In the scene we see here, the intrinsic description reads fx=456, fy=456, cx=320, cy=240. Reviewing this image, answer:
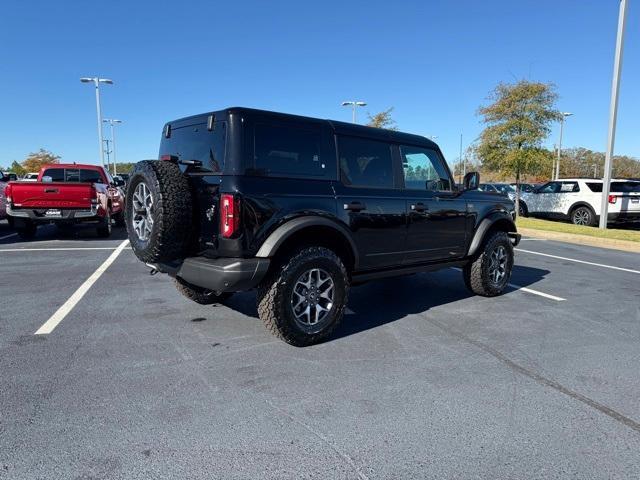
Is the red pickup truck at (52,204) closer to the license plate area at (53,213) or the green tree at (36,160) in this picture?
the license plate area at (53,213)

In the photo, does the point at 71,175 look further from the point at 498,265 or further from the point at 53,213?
the point at 498,265

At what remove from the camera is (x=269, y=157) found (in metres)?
3.87

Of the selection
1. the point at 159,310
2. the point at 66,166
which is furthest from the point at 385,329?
the point at 66,166

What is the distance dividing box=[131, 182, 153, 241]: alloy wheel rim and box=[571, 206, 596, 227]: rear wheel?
1595 cm

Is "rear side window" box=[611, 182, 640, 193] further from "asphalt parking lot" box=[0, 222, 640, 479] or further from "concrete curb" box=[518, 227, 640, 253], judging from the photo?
"asphalt parking lot" box=[0, 222, 640, 479]

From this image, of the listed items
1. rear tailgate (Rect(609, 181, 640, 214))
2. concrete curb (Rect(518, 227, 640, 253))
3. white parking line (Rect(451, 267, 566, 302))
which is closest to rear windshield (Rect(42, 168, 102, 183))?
white parking line (Rect(451, 267, 566, 302))

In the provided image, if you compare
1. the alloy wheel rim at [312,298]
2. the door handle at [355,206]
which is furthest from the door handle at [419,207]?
the alloy wheel rim at [312,298]

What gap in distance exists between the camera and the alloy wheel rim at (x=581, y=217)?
16033 mm

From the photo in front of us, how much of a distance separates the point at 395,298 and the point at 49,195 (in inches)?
320

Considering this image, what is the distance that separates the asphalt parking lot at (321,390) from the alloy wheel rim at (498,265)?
490mm

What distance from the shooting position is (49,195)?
9.88 m

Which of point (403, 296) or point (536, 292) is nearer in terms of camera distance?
point (403, 296)

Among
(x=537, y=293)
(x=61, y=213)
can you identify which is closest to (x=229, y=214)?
(x=537, y=293)

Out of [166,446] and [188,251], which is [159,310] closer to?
[188,251]
